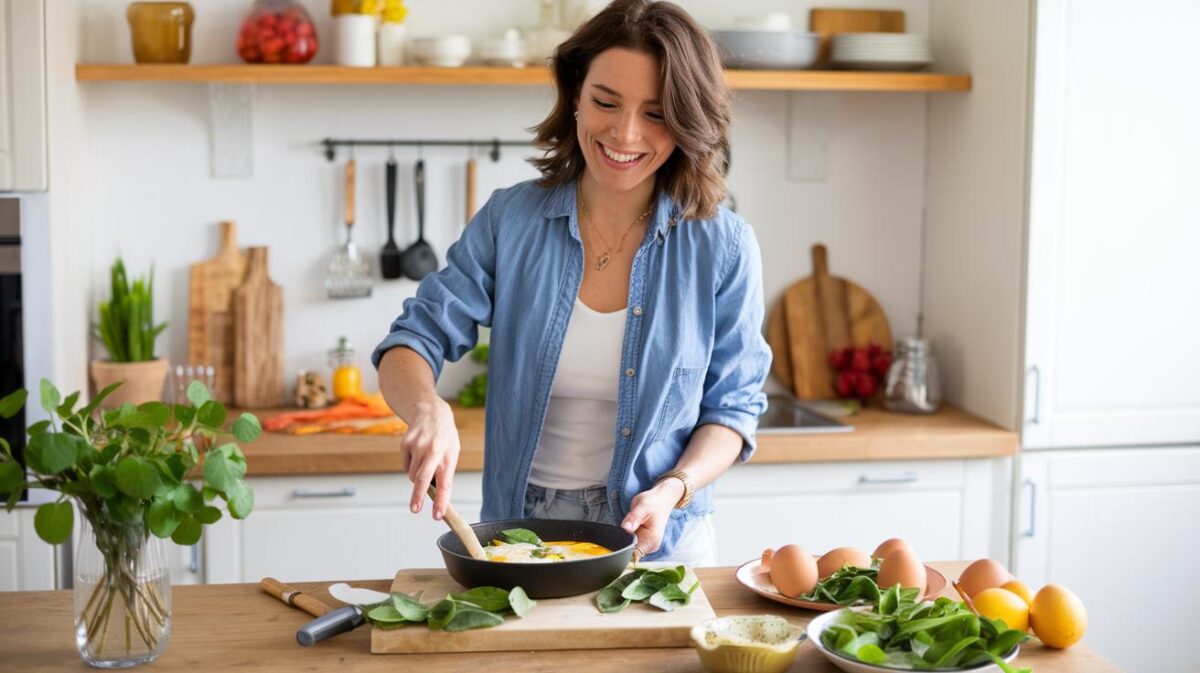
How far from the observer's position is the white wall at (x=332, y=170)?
3314mm

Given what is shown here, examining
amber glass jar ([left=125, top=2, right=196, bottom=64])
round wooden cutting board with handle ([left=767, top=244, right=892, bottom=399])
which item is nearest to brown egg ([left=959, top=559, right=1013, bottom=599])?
round wooden cutting board with handle ([left=767, top=244, right=892, bottom=399])

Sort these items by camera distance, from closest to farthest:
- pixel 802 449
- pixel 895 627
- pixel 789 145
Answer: pixel 895 627
pixel 802 449
pixel 789 145

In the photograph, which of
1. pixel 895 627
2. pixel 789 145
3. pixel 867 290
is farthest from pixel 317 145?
pixel 895 627

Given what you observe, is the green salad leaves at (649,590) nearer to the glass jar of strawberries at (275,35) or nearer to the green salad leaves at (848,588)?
the green salad leaves at (848,588)

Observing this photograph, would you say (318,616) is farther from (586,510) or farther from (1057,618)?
(1057,618)

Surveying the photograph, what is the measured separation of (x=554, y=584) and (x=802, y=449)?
150 centimetres

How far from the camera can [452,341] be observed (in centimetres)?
196

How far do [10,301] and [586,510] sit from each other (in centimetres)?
151

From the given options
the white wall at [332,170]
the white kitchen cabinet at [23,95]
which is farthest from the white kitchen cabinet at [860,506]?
the white kitchen cabinet at [23,95]

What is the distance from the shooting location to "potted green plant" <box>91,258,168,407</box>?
311cm

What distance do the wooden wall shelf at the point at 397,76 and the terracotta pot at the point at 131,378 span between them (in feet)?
2.17

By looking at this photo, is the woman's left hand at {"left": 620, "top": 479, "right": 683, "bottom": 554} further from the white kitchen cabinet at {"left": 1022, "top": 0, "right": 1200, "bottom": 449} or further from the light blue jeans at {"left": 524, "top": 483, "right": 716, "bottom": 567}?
the white kitchen cabinet at {"left": 1022, "top": 0, "right": 1200, "bottom": 449}

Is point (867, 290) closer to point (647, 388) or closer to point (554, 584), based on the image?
point (647, 388)

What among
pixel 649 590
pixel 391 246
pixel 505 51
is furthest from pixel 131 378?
pixel 649 590
